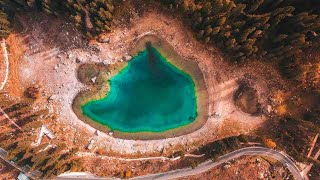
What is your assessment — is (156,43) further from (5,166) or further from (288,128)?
(5,166)

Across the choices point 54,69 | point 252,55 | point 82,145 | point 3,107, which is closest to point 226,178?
point 252,55

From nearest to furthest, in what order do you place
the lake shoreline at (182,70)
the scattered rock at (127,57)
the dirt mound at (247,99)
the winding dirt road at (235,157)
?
the winding dirt road at (235,157) → the dirt mound at (247,99) → the scattered rock at (127,57) → the lake shoreline at (182,70)

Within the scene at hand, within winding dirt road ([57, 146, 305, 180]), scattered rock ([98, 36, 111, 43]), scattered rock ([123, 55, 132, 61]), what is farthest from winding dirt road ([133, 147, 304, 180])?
scattered rock ([98, 36, 111, 43])

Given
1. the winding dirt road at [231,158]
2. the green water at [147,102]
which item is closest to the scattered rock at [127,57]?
the green water at [147,102]

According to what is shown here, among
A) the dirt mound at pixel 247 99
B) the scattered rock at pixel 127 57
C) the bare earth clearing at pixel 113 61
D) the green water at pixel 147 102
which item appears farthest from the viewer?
the green water at pixel 147 102

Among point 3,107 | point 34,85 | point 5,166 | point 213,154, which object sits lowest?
point 5,166

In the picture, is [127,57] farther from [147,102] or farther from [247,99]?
[247,99]

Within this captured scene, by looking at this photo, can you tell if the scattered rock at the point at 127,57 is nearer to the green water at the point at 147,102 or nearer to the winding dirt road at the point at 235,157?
the green water at the point at 147,102
